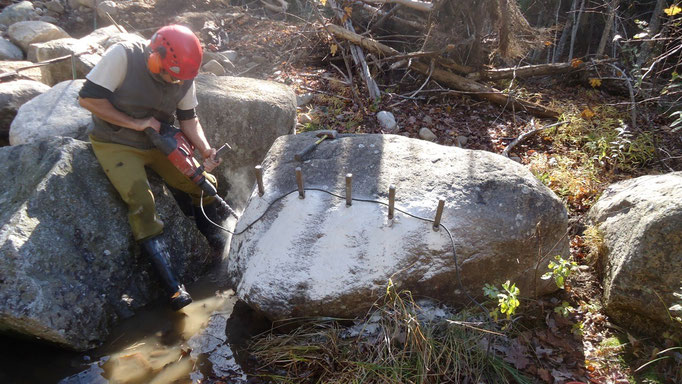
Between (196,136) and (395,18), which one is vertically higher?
(395,18)

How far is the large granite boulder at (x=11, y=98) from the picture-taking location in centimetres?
518

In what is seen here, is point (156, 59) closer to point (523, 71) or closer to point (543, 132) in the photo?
point (543, 132)

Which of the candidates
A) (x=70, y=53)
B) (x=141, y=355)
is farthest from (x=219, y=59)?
(x=141, y=355)

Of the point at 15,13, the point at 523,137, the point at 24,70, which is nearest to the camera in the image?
the point at 523,137

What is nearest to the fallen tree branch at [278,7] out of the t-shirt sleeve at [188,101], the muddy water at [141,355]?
the t-shirt sleeve at [188,101]

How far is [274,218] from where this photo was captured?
3.61 meters

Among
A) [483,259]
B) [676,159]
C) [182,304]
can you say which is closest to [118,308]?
[182,304]

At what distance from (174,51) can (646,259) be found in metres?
4.15

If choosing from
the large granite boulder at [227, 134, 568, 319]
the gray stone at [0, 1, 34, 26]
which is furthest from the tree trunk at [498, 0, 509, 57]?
the gray stone at [0, 1, 34, 26]

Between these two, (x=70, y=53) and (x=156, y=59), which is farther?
(x=70, y=53)

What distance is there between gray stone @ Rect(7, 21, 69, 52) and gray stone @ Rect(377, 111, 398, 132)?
6.88 m

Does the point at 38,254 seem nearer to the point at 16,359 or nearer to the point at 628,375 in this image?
the point at 16,359

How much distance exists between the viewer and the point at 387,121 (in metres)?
6.24

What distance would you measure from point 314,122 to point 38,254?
3.79 m
